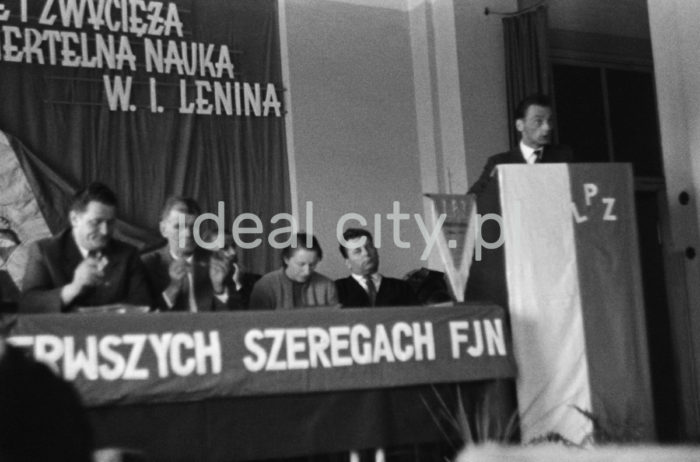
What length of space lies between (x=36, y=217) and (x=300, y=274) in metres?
2.08

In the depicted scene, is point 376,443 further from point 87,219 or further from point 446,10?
point 446,10

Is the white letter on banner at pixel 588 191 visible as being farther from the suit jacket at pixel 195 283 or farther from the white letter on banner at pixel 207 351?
the white letter on banner at pixel 207 351

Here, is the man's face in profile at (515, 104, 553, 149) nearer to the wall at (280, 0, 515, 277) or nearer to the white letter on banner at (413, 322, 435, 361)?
the white letter on banner at (413, 322, 435, 361)

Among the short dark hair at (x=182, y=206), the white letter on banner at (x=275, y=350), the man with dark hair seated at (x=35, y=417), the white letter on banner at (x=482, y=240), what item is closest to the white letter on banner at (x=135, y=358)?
the white letter on banner at (x=275, y=350)

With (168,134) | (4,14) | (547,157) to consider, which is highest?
(4,14)

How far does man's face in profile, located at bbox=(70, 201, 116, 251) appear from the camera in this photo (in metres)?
3.56

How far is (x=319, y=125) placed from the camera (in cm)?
709

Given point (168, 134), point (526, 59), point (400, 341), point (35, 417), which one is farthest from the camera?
point (526, 59)

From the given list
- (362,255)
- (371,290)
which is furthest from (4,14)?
(371,290)

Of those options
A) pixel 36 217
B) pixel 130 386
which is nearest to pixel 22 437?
pixel 130 386

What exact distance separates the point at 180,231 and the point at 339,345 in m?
0.81

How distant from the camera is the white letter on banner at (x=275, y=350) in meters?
3.46

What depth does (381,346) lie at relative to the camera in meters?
3.65

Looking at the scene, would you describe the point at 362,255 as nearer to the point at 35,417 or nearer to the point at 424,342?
the point at 424,342
